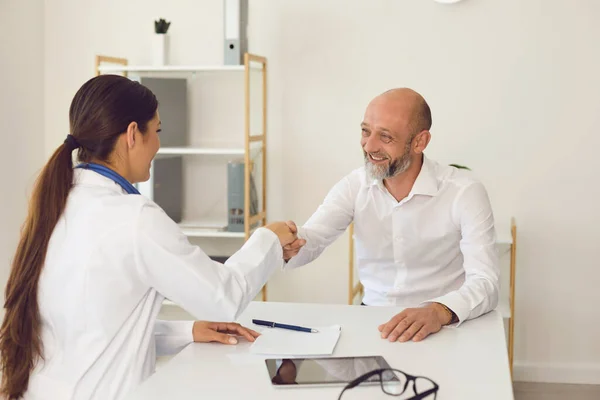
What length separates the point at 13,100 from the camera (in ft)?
Answer: 12.2

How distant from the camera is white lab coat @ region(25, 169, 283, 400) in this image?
1.52 meters

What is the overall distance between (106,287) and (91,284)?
29 mm

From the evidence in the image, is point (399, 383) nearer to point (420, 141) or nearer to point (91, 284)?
point (91, 284)

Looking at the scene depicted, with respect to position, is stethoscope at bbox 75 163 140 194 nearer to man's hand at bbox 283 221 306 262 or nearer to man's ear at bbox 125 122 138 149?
man's ear at bbox 125 122 138 149

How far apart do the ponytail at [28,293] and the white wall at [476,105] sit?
7.45ft

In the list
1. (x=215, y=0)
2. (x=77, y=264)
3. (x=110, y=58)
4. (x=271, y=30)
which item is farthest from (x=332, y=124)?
(x=77, y=264)

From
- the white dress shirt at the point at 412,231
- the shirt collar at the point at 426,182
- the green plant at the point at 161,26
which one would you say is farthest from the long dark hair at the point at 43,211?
the green plant at the point at 161,26

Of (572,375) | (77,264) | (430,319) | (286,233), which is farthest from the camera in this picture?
(572,375)

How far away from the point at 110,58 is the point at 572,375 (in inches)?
103

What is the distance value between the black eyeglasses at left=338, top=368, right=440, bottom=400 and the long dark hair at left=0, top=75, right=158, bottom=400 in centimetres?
63

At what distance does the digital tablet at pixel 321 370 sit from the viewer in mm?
1425

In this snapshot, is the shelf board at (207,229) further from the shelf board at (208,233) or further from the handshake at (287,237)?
the handshake at (287,237)

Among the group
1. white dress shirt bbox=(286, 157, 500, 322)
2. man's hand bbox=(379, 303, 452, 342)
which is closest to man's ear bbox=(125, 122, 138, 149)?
man's hand bbox=(379, 303, 452, 342)

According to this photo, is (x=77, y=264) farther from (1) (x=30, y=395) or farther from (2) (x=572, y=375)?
(2) (x=572, y=375)
